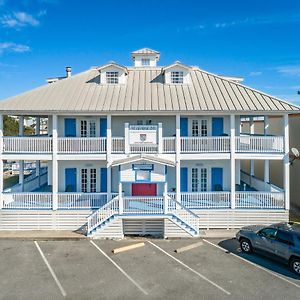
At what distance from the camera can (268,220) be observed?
17.6 metres

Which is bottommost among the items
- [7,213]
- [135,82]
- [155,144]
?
[7,213]

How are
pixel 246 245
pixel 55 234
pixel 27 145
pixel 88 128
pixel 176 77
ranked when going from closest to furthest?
pixel 246 245 → pixel 55 234 → pixel 27 145 → pixel 88 128 → pixel 176 77

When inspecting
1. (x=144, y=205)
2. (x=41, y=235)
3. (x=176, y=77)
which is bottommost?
(x=41, y=235)

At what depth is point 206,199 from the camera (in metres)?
18.3

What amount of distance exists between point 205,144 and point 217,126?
2434 mm

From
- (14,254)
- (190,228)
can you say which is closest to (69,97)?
(14,254)

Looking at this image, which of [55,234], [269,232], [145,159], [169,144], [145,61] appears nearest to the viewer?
[269,232]

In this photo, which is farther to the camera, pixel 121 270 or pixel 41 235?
pixel 41 235

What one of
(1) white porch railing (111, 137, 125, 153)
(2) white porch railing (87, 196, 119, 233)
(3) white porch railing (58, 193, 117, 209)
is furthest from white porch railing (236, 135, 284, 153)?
(3) white porch railing (58, 193, 117, 209)

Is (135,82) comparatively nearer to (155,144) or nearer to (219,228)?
(155,144)

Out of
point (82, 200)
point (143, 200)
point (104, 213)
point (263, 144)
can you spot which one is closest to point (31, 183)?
point (82, 200)

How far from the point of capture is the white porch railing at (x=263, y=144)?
58.6 feet

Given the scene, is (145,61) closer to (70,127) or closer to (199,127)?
(199,127)

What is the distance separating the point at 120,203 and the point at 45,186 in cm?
843
